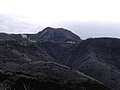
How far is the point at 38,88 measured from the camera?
118125 millimetres

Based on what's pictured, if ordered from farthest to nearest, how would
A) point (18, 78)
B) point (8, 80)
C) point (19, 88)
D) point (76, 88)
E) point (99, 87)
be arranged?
point (99, 87)
point (76, 88)
point (18, 78)
point (8, 80)
point (19, 88)

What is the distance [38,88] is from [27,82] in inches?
279

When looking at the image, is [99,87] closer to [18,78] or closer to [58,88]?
[58,88]

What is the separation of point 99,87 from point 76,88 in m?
25.6

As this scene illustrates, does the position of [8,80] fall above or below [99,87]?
above

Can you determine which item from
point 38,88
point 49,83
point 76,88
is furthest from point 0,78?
point 76,88

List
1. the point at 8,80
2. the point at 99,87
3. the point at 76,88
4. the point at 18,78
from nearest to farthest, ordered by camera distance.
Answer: the point at 8,80 → the point at 18,78 → the point at 76,88 → the point at 99,87

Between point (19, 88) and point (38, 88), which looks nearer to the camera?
point (19, 88)

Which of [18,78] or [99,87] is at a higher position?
[18,78]

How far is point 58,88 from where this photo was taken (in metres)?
128

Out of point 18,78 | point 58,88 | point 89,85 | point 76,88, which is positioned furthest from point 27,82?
point 89,85

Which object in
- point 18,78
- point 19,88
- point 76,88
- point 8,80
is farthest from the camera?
point 76,88

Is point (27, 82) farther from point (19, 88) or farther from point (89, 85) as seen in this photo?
point (89, 85)

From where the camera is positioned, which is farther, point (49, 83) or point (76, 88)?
point (76, 88)
